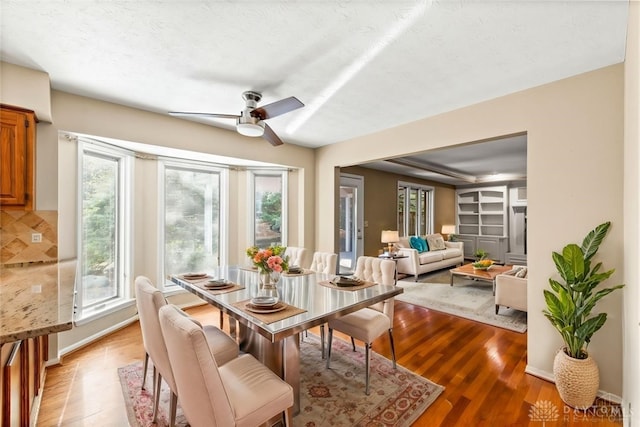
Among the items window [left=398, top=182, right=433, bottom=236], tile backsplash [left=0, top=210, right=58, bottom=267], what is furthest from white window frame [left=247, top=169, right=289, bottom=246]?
window [left=398, top=182, right=433, bottom=236]

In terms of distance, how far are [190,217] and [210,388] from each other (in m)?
3.45

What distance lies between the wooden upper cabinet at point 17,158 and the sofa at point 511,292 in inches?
204

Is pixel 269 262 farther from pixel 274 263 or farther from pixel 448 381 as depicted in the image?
pixel 448 381

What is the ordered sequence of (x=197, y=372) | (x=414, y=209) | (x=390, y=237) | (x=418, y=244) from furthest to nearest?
1. (x=414, y=209)
2. (x=418, y=244)
3. (x=390, y=237)
4. (x=197, y=372)

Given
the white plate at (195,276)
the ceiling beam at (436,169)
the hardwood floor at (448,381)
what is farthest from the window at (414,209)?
the white plate at (195,276)

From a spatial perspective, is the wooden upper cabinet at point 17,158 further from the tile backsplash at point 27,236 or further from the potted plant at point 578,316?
→ the potted plant at point 578,316

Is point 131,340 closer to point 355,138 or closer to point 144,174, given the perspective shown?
point 144,174

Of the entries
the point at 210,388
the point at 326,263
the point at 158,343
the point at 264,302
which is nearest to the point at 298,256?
the point at 326,263

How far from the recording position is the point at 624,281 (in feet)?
6.21

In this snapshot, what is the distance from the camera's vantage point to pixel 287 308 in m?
1.78

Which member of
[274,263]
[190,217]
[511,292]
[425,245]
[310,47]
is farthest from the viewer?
[425,245]

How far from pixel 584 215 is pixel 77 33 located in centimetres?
394

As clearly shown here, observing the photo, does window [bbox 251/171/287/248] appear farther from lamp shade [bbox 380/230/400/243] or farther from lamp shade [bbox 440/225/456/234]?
lamp shade [bbox 440/225/456/234]

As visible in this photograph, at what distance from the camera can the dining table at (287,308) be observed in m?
1.57
